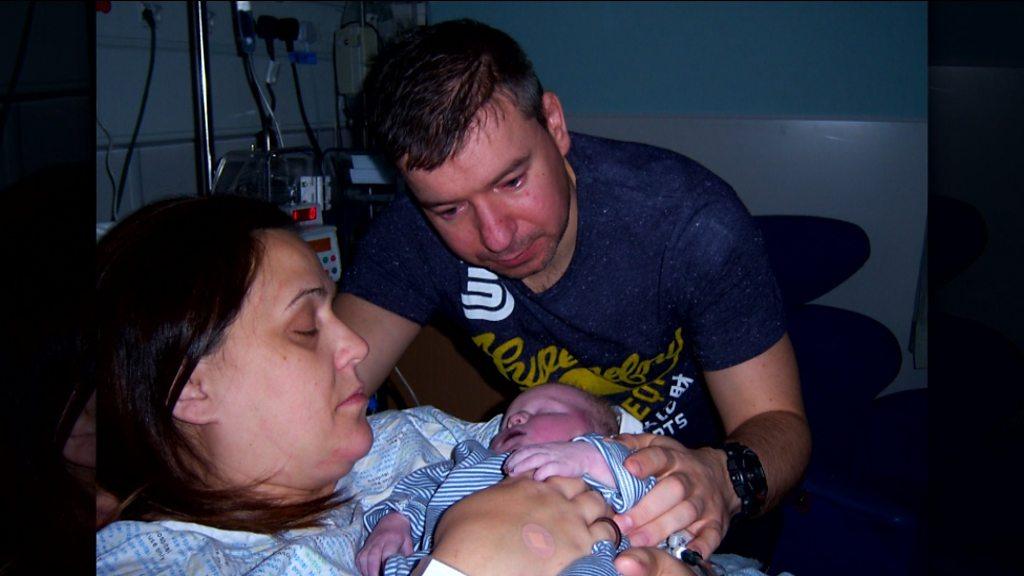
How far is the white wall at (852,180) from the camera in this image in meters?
3.20

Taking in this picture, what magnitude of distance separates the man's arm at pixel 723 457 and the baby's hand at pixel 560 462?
0.21 feet

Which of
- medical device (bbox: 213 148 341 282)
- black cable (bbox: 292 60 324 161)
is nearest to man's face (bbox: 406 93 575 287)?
medical device (bbox: 213 148 341 282)

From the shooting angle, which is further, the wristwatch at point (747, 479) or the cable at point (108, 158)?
the cable at point (108, 158)

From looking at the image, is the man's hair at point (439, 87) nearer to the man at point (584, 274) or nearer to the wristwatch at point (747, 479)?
the man at point (584, 274)

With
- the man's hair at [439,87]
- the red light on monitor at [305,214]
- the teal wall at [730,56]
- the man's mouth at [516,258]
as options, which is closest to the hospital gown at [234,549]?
the man's mouth at [516,258]

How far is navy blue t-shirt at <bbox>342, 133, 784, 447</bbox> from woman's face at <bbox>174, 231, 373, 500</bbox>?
52cm

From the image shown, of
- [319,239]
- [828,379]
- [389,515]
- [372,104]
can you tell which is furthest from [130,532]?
[828,379]

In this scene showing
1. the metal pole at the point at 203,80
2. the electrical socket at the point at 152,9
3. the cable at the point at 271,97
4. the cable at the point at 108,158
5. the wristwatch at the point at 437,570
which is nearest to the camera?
the wristwatch at the point at 437,570

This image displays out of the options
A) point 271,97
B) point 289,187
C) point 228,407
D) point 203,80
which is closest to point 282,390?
point 228,407

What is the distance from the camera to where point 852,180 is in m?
3.25

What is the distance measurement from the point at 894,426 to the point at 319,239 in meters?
1.76

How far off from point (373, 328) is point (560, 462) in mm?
700

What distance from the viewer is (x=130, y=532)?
109cm

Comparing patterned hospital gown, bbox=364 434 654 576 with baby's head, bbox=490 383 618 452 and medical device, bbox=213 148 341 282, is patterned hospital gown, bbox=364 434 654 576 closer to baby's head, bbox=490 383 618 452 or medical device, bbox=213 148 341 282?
baby's head, bbox=490 383 618 452
